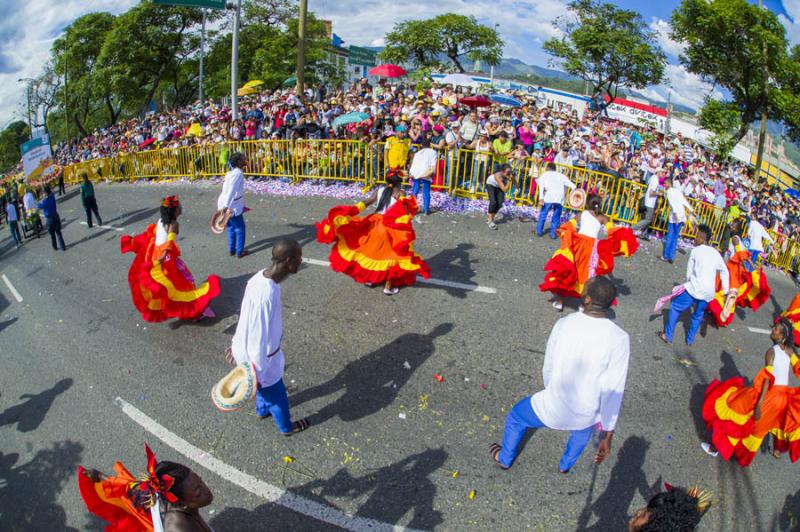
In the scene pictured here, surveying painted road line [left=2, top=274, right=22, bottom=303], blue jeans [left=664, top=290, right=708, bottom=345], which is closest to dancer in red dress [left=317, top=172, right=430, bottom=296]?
blue jeans [left=664, top=290, right=708, bottom=345]

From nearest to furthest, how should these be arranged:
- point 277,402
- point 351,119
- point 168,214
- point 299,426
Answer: point 277,402
point 299,426
point 168,214
point 351,119

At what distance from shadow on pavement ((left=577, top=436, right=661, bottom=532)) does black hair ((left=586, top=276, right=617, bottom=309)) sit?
169 cm

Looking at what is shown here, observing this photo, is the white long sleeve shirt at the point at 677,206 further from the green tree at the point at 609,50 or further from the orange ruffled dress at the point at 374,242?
the green tree at the point at 609,50

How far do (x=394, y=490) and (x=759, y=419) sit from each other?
3.18 meters

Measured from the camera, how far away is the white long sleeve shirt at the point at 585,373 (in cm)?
320

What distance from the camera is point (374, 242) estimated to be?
672cm

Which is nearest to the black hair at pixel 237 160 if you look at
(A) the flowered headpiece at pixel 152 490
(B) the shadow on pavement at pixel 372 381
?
(B) the shadow on pavement at pixel 372 381

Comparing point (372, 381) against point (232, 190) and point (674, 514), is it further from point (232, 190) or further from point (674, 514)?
point (232, 190)

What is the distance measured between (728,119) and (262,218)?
94.6 feet

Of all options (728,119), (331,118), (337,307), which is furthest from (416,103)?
(728,119)

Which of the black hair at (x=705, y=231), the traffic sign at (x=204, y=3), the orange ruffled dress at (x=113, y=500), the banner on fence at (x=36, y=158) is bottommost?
the banner on fence at (x=36, y=158)

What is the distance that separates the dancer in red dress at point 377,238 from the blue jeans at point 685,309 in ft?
10.5

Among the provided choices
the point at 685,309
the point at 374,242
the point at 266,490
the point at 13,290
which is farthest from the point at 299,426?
the point at 13,290

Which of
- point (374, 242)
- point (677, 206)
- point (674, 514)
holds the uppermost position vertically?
point (674, 514)
